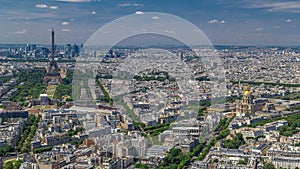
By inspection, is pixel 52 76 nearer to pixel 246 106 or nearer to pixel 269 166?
pixel 246 106

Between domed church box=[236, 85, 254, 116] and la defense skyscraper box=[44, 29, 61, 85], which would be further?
la defense skyscraper box=[44, 29, 61, 85]

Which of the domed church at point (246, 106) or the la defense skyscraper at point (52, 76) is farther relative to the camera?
the la defense skyscraper at point (52, 76)

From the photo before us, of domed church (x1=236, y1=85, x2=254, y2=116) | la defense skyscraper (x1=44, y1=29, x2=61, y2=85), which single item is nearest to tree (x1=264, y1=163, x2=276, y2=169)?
domed church (x1=236, y1=85, x2=254, y2=116)

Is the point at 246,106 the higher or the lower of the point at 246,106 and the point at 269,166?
the higher

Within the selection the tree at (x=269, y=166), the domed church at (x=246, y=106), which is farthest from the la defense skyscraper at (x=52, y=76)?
the tree at (x=269, y=166)

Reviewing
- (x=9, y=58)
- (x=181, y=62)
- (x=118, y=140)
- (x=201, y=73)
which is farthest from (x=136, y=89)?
(x=9, y=58)

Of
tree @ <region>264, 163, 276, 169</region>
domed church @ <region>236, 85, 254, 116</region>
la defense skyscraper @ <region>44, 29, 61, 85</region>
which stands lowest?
tree @ <region>264, 163, 276, 169</region>

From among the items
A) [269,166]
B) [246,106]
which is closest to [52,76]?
[246,106]

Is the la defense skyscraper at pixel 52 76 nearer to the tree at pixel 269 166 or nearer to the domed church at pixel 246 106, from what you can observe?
the domed church at pixel 246 106

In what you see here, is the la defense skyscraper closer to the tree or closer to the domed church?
the domed church

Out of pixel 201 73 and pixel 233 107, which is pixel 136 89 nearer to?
pixel 201 73

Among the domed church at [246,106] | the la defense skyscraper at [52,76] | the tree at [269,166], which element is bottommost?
the tree at [269,166]

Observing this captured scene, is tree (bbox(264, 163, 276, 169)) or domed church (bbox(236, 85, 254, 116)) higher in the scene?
domed church (bbox(236, 85, 254, 116))
